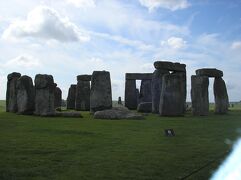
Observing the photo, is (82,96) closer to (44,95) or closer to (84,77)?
(84,77)

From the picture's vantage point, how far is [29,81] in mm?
20016

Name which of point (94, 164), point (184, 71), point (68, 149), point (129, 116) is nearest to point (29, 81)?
point (129, 116)

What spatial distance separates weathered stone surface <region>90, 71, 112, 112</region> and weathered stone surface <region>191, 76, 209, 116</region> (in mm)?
4396

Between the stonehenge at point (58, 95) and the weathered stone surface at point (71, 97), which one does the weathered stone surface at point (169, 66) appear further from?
the weathered stone surface at point (71, 97)

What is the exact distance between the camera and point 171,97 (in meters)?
20.2

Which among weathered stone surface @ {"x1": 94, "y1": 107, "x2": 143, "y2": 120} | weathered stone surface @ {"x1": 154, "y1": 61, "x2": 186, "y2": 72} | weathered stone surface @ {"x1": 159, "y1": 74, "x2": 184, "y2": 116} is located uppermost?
weathered stone surface @ {"x1": 154, "y1": 61, "x2": 186, "y2": 72}

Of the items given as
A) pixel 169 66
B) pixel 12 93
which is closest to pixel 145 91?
pixel 169 66

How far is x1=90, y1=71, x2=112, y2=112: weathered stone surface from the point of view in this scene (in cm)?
2145

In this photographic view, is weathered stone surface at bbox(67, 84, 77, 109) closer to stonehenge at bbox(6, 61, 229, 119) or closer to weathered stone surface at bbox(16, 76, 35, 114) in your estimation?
stonehenge at bbox(6, 61, 229, 119)

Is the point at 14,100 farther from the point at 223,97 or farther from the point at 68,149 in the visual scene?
the point at 68,149

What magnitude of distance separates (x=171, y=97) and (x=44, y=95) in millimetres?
6119

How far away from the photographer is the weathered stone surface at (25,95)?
19.6m

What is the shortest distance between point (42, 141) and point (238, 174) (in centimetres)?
578

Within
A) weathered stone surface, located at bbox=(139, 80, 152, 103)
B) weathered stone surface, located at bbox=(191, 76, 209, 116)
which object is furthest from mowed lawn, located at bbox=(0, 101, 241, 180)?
weathered stone surface, located at bbox=(139, 80, 152, 103)
